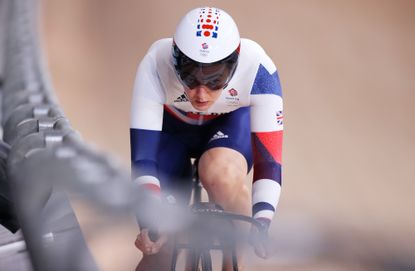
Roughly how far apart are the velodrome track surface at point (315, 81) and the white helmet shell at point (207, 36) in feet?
4.98

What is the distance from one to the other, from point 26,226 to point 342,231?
0.39m

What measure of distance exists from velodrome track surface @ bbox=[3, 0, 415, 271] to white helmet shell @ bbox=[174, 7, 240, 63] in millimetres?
1516

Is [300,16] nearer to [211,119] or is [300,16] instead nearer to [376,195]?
[376,195]

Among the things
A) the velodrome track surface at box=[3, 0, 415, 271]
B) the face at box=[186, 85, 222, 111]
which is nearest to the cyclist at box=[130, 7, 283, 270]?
the face at box=[186, 85, 222, 111]

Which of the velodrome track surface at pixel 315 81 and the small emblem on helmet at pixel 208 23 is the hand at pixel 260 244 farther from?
the velodrome track surface at pixel 315 81

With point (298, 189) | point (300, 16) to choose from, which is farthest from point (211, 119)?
point (300, 16)

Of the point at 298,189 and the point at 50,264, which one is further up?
the point at 50,264

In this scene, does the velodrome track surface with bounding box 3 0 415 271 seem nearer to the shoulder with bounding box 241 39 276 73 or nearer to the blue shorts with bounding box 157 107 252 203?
the blue shorts with bounding box 157 107 252 203

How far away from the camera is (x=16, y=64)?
2332mm

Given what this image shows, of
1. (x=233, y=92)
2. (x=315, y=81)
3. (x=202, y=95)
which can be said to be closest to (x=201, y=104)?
(x=202, y=95)

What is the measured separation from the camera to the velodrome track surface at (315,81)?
15.6ft

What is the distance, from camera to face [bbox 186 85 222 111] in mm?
2004

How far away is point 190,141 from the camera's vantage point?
8.39ft

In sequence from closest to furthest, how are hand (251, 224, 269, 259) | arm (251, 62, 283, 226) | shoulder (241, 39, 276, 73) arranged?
1. hand (251, 224, 269, 259)
2. arm (251, 62, 283, 226)
3. shoulder (241, 39, 276, 73)
